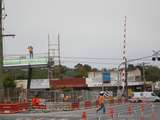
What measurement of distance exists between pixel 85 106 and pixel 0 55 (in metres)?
15.2

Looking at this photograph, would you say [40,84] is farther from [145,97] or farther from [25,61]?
[145,97]

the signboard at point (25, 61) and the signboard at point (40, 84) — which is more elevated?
the signboard at point (25, 61)

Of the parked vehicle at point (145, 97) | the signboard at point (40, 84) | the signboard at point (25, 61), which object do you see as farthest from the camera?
the signboard at point (40, 84)

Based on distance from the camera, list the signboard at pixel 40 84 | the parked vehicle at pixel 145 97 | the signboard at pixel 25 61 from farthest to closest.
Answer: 1. the signboard at pixel 40 84
2. the signboard at pixel 25 61
3. the parked vehicle at pixel 145 97

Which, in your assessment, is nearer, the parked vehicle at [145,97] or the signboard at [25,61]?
the parked vehicle at [145,97]

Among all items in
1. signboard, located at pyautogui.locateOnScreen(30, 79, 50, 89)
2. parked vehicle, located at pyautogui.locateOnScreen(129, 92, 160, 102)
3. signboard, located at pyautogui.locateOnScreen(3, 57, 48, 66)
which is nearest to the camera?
parked vehicle, located at pyautogui.locateOnScreen(129, 92, 160, 102)

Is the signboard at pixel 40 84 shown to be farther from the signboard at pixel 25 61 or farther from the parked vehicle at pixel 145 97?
the parked vehicle at pixel 145 97

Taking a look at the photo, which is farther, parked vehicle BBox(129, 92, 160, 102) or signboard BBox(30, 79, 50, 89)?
signboard BBox(30, 79, 50, 89)

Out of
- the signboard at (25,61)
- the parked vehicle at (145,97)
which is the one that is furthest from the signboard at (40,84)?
the parked vehicle at (145,97)

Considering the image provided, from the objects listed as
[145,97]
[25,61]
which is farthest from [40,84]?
[145,97]

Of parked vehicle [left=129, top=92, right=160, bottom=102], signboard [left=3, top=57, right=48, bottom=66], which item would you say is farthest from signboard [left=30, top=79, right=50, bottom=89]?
Answer: parked vehicle [left=129, top=92, right=160, bottom=102]

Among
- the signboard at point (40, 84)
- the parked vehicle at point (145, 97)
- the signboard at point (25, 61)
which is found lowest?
the parked vehicle at point (145, 97)

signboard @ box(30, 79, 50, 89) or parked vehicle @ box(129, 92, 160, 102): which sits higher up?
signboard @ box(30, 79, 50, 89)

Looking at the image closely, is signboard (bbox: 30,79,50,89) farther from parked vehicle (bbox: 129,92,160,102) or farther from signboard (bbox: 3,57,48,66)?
parked vehicle (bbox: 129,92,160,102)
